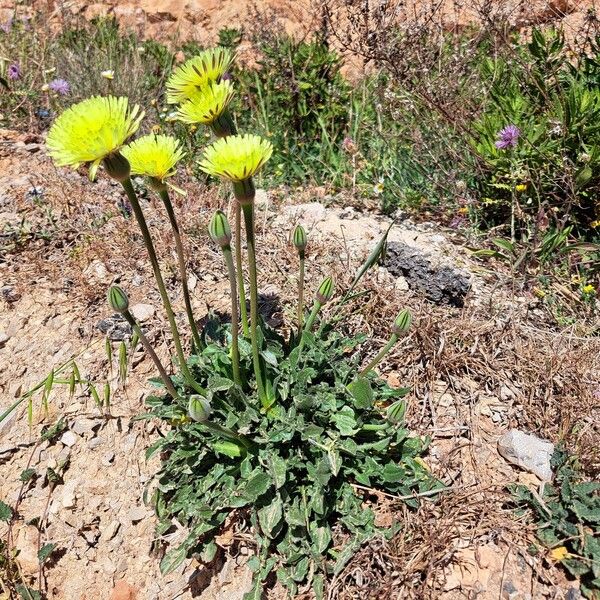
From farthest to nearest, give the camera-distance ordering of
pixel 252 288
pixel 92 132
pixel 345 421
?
pixel 345 421 → pixel 252 288 → pixel 92 132

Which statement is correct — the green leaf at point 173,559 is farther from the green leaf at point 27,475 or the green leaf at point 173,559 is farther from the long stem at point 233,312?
the green leaf at point 27,475

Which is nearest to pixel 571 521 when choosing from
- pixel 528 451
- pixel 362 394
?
pixel 528 451

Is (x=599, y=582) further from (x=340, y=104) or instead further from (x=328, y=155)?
(x=340, y=104)

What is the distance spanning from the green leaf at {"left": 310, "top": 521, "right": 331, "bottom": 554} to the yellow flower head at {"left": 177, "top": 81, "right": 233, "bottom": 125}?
3.88ft

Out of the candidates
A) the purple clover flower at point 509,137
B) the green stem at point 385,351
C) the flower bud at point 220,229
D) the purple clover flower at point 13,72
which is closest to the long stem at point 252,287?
the flower bud at point 220,229

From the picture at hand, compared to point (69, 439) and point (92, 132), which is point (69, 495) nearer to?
point (69, 439)

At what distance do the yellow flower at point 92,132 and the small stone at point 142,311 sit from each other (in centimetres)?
116

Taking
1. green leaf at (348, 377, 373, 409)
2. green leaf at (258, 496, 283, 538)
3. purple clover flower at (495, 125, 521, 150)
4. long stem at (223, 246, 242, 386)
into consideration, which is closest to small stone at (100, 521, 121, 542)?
green leaf at (258, 496, 283, 538)

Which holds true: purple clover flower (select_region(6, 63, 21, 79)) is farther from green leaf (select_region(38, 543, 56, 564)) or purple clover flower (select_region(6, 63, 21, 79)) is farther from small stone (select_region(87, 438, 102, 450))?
green leaf (select_region(38, 543, 56, 564))

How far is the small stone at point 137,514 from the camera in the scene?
6.16 ft

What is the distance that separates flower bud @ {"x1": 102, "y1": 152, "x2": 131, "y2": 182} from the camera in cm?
126

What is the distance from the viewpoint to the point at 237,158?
126 cm

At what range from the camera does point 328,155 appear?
337 centimetres

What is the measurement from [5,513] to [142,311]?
2.96 ft
